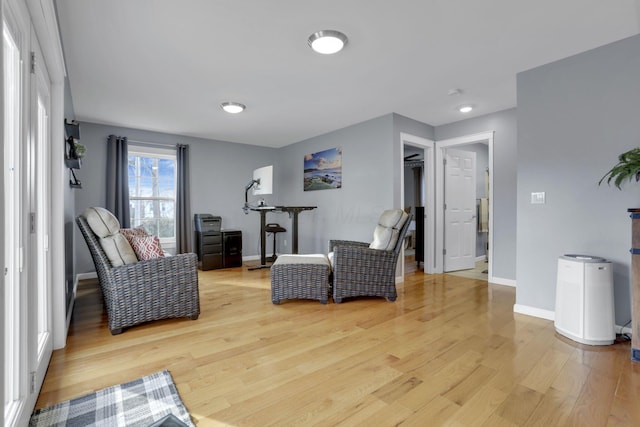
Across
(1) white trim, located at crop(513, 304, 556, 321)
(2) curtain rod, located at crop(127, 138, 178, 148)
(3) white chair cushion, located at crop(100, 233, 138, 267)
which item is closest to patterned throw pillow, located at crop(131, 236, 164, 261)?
(3) white chair cushion, located at crop(100, 233, 138, 267)

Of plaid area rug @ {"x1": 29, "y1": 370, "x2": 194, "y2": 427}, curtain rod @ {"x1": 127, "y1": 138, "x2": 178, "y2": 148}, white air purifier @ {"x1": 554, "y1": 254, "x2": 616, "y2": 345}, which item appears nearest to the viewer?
plaid area rug @ {"x1": 29, "y1": 370, "x2": 194, "y2": 427}

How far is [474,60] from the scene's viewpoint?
283 centimetres

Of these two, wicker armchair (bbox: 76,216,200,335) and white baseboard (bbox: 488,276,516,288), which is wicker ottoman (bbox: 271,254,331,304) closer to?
wicker armchair (bbox: 76,216,200,335)

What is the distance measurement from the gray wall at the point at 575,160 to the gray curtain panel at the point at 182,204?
195 inches

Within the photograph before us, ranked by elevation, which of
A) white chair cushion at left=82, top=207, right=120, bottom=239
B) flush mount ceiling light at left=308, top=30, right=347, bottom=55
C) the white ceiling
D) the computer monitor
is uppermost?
the white ceiling

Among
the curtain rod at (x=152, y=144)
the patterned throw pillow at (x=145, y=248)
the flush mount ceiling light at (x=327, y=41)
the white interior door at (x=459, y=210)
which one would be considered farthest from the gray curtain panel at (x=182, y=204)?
the white interior door at (x=459, y=210)

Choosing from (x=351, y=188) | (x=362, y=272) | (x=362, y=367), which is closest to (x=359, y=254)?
(x=362, y=272)

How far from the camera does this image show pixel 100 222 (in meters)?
2.59

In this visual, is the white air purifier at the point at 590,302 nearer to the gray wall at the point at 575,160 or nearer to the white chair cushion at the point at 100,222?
the gray wall at the point at 575,160

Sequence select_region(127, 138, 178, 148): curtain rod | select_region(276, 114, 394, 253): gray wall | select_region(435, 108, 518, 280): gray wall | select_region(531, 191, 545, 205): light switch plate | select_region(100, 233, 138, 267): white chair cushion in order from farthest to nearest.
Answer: select_region(127, 138, 178, 148): curtain rod → select_region(276, 114, 394, 253): gray wall → select_region(435, 108, 518, 280): gray wall → select_region(531, 191, 545, 205): light switch plate → select_region(100, 233, 138, 267): white chair cushion

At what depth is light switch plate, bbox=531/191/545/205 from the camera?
115 inches

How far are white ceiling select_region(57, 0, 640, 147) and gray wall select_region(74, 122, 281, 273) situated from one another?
33.0 inches

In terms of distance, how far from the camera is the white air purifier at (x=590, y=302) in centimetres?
234

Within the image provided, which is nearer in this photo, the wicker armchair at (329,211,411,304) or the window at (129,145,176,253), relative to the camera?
the wicker armchair at (329,211,411,304)
